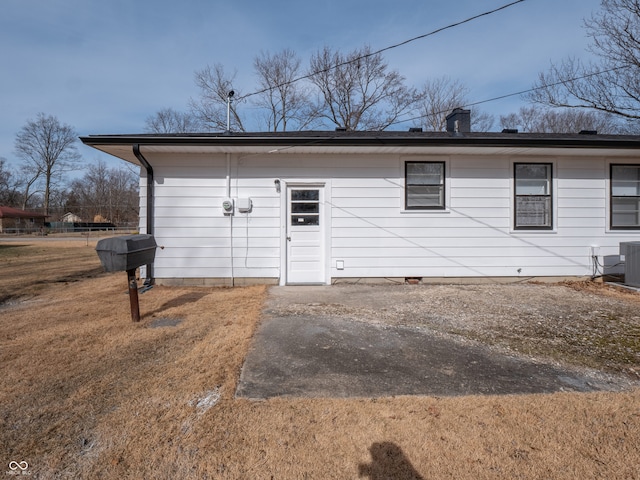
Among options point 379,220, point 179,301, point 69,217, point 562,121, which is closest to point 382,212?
point 379,220

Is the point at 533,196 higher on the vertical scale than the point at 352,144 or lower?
lower

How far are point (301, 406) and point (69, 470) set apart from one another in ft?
4.18

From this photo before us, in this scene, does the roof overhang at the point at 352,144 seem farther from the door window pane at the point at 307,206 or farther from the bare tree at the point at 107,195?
the bare tree at the point at 107,195

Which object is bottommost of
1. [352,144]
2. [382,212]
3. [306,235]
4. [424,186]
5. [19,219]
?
[306,235]

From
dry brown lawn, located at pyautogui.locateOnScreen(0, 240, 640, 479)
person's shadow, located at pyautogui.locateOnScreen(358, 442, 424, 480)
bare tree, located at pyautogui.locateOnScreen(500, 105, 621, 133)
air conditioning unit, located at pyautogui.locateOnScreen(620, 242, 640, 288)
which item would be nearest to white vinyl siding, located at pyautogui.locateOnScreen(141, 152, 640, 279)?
air conditioning unit, located at pyautogui.locateOnScreen(620, 242, 640, 288)

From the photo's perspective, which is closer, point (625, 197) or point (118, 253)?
point (118, 253)

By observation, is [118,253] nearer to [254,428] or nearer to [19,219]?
[254,428]

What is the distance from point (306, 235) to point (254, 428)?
4.69 metres

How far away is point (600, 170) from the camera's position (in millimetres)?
6652

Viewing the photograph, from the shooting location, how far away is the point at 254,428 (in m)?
1.99

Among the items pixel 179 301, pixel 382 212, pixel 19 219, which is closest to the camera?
pixel 179 301

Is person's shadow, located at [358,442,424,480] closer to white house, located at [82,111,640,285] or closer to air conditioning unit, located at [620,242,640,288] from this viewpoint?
white house, located at [82,111,640,285]

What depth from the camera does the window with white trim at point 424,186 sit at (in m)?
6.54

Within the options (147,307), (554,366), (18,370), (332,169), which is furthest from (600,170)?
(18,370)
